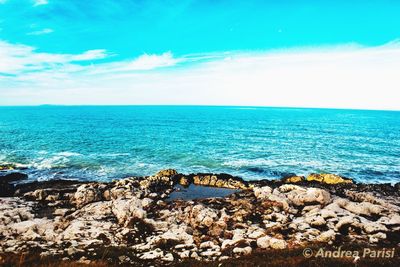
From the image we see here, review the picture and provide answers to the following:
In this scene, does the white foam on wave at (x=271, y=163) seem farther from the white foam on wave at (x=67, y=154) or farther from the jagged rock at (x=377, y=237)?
the white foam on wave at (x=67, y=154)

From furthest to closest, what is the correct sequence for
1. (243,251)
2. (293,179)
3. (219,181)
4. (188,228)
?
(293,179) < (219,181) < (188,228) < (243,251)

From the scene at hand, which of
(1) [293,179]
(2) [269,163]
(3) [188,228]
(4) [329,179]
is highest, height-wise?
(3) [188,228]

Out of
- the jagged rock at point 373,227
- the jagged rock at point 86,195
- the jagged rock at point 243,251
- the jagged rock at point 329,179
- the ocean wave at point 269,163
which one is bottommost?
the ocean wave at point 269,163

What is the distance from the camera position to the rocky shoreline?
14938 mm

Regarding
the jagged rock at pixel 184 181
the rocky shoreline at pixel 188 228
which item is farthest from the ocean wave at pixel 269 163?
the rocky shoreline at pixel 188 228

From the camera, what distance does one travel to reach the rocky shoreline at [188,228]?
1494 centimetres

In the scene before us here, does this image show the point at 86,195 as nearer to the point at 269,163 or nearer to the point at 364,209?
the point at 364,209

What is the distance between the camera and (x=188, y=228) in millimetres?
19609

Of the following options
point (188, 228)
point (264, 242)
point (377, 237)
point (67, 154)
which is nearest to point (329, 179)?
point (377, 237)

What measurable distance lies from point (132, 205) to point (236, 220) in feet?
29.6

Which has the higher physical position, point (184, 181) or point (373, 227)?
point (373, 227)

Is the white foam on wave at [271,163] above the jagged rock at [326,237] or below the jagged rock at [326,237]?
below

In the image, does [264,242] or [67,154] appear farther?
[67,154]

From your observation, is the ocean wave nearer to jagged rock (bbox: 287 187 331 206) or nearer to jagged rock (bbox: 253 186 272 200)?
jagged rock (bbox: 253 186 272 200)
